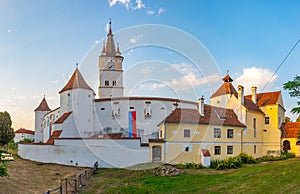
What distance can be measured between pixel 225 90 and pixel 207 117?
9.74 meters

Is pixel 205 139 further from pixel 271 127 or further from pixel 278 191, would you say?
pixel 278 191

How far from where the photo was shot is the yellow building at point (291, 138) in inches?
1319

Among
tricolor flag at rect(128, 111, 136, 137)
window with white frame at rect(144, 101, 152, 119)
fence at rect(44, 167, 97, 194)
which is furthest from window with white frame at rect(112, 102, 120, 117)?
fence at rect(44, 167, 97, 194)

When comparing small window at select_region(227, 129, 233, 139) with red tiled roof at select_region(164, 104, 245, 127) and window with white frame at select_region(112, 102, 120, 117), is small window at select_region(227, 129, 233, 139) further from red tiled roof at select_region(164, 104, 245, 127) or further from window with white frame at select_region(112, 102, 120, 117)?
window with white frame at select_region(112, 102, 120, 117)

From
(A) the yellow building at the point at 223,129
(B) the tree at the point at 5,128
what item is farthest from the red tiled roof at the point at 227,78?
(B) the tree at the point at 5,128

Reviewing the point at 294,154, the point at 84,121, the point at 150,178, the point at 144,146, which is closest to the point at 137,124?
the point at 84,121

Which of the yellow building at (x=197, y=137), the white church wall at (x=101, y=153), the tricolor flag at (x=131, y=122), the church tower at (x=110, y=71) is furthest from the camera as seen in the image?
the church tower at (x=110, y=71)

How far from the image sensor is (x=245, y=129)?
3145cm

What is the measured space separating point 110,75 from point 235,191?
44.5 m

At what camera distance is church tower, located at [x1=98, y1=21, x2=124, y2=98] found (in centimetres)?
5478

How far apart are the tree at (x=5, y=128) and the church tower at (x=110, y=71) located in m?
18.4

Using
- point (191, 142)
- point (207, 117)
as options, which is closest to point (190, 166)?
point (191, 142)

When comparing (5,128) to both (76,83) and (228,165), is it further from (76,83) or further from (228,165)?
(228,165)

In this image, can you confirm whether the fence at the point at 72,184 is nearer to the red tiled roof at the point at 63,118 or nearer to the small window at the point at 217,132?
the red tiled roof at the point at 63,118
